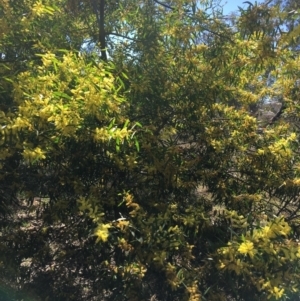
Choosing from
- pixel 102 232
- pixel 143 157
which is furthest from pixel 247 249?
pixel 143 157

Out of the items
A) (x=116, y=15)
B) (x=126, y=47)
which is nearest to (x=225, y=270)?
(x=126, y=47)

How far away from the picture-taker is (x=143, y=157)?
3.86 meters

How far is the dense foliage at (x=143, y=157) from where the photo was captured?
3.26m

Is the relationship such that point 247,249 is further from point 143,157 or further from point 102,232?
point 143,157

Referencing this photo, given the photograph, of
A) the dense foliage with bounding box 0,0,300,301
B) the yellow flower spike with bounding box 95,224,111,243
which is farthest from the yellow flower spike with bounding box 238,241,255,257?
the yellow flower spike with bounding box 95,224,111,243

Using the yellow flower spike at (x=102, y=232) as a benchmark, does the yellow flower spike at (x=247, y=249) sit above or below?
below

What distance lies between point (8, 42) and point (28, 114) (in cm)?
105

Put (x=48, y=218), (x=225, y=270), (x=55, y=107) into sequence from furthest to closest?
(x=48, y=218) → (x=225, y=270) → (x=55, y=107)

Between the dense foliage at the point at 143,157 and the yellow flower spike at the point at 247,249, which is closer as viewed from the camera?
the yellow flower spike at the point at 247,249

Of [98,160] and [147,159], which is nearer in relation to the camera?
[98,160]

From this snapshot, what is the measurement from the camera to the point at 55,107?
10.1ft

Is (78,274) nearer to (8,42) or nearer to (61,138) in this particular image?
(61,138)

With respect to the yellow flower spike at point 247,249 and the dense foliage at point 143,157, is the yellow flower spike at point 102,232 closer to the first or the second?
the dense foliage at point 143,157

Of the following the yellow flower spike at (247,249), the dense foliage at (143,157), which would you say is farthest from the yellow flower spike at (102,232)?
the yellow flower spike at (247,249)
